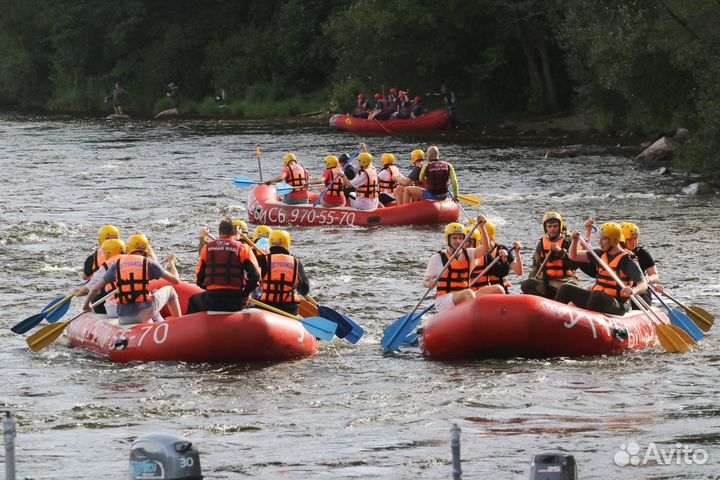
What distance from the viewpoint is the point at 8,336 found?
15156 millimetres

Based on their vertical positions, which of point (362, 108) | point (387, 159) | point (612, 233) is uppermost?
point (612, 233)

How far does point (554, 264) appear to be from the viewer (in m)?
14.2

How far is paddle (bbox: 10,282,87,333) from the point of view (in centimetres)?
1436

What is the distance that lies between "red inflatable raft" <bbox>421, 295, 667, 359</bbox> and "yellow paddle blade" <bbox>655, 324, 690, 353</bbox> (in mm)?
234

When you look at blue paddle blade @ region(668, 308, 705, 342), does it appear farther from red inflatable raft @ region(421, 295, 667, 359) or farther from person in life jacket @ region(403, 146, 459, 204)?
person in life jacket @ region(403, 146, 459, 204)

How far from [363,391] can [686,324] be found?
361cm

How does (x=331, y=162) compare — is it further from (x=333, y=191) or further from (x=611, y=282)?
(x=611, y=282)

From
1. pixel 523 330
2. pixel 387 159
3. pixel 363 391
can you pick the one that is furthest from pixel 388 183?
pixel 363 391

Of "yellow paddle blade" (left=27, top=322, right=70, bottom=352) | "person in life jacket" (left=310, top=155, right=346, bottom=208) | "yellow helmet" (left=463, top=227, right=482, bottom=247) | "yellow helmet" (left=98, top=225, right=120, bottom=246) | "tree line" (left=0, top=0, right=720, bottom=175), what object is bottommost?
"yellow paddle blade" (left=27, top=322, right=70, bottom=352)

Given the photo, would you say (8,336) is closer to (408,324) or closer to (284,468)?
(408,324)

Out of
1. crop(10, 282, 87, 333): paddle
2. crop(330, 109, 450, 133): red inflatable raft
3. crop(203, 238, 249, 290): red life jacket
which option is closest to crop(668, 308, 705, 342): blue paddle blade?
crop(203, 238, 249, 290): red life jacket

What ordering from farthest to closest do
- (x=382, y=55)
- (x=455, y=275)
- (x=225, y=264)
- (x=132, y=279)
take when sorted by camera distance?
1. (x=382, y=55)
2. (x=455, y=275)
3. (x=132, y=279)
4. (x=225, y=264)

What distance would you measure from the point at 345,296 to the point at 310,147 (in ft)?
67.4

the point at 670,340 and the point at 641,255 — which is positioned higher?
the point at 641,255
